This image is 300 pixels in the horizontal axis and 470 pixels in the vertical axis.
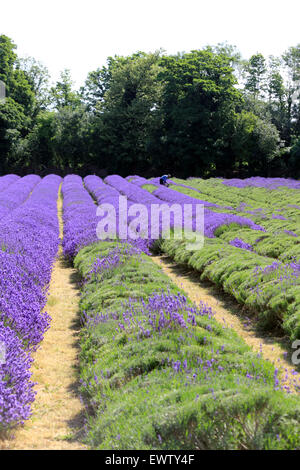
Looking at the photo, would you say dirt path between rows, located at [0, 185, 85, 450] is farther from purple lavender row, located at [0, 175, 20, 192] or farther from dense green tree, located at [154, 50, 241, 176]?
dense green tree, located at [154, 50, 241, 176]

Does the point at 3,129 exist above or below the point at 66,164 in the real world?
above

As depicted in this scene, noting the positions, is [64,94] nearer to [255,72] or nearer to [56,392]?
[255,72]

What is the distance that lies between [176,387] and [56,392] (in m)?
1.56

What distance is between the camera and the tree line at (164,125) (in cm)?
3328

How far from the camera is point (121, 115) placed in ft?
118

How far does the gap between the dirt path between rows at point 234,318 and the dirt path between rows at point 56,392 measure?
1.76 metres

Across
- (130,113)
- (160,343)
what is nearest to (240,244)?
(160,343)

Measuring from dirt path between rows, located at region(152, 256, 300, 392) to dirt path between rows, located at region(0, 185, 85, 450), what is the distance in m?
1.76

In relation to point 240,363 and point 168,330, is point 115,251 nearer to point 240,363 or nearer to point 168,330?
point 168,330

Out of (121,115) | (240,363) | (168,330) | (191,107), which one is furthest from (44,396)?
(121,115)

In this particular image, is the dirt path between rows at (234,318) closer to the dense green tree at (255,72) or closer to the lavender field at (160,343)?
the lavender field at (160,343)

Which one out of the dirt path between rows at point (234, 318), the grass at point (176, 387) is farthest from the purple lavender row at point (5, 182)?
the grass at point (176, 387)

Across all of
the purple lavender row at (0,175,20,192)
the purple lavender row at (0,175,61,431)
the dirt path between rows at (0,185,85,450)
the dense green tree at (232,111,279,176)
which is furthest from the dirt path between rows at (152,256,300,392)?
the dense green tree at (232,111,279,176)
